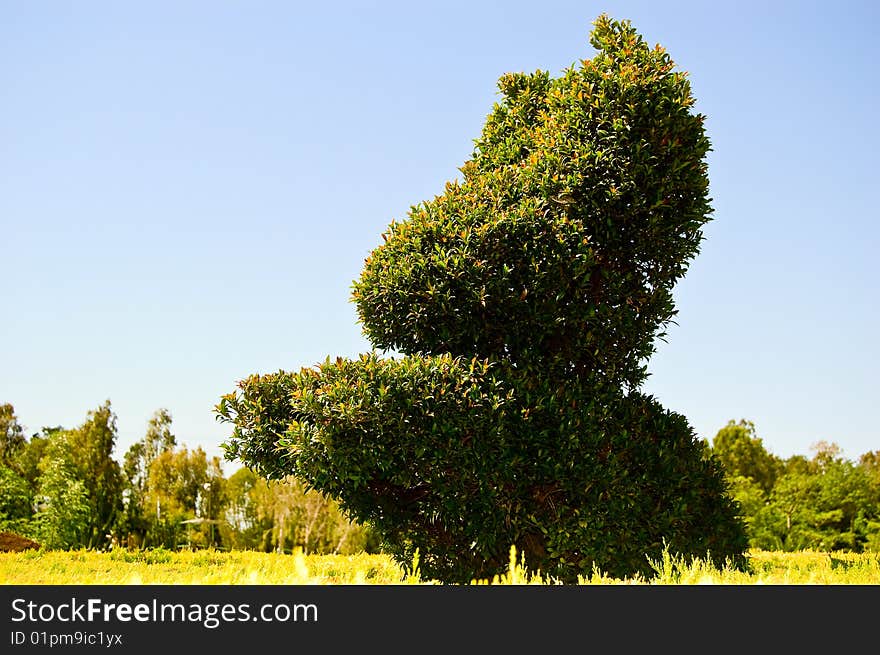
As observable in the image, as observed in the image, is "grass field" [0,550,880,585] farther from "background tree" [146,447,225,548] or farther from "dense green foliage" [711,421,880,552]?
"background tree" [146,447,225,548]

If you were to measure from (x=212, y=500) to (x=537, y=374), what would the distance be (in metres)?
26.6

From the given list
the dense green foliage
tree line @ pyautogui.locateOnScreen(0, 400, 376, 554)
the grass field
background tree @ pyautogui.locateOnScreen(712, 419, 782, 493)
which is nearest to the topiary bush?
the grass field

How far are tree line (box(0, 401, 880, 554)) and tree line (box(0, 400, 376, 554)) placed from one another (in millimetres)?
46

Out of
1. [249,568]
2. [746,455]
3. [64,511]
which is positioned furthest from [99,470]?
[746,455]

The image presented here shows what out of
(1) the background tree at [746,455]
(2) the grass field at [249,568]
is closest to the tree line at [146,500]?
(2) the grass field at [249,568]

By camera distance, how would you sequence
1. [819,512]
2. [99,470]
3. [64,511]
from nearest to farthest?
1. [64,511]
2. [99,470]
3. [819,512]

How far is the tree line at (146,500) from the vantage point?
779 inches

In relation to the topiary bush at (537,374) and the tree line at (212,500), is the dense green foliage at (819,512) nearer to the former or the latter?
the tree line at (212,500)

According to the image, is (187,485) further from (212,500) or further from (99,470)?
(99,470)

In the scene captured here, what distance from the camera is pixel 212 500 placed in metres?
33.0

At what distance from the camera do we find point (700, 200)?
10.5 metres

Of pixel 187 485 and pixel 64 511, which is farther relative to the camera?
pixel 187 485

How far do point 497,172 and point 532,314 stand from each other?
2.25 m
